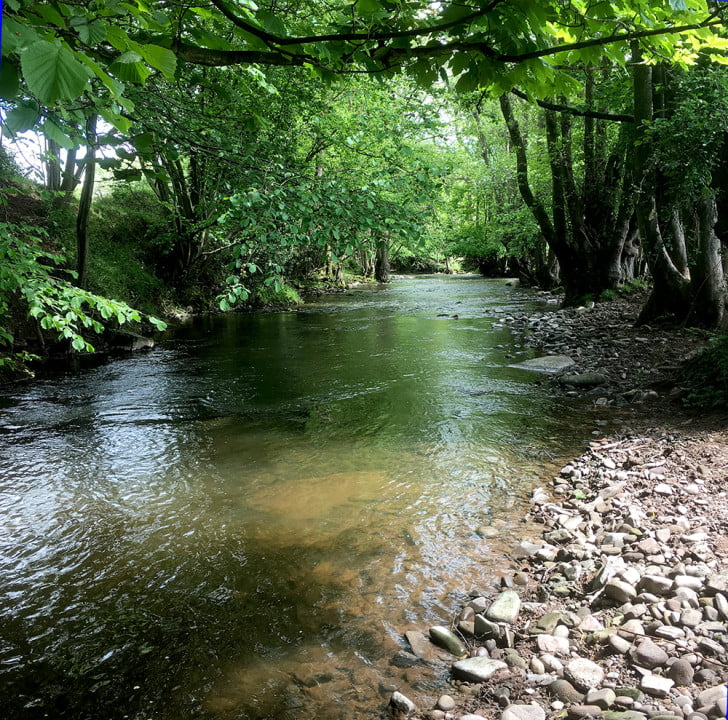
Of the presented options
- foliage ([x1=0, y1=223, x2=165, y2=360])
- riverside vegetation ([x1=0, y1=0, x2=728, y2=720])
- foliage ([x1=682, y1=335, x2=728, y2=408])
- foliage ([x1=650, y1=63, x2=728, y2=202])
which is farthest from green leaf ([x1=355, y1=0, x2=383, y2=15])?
foliage ([x1=650, y1=63, x2=728, y2=202])

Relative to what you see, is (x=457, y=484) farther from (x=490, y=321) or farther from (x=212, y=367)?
(x=490, y=321)

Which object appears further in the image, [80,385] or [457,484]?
[80,385]

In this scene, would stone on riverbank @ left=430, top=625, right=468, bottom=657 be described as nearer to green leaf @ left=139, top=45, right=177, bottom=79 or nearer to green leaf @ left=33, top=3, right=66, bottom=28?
green leaf @ left=139, top=45, right=177, bottom=79

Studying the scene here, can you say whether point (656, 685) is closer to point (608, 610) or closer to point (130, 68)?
point (608, 610)

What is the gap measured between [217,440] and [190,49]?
5.23m

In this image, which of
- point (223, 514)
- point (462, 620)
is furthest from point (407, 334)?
point (462, 620)

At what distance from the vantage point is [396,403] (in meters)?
8.41

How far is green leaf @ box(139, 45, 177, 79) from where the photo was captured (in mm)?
1597

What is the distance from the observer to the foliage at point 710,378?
6.32 metres

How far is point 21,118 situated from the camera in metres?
1.73

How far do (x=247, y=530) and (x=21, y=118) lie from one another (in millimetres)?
3755

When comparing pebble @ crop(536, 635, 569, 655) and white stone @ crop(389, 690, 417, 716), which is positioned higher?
pebble @ crop(536, 635, 569, 655)

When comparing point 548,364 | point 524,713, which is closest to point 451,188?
point 524,713

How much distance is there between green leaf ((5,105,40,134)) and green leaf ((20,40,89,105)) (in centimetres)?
61
